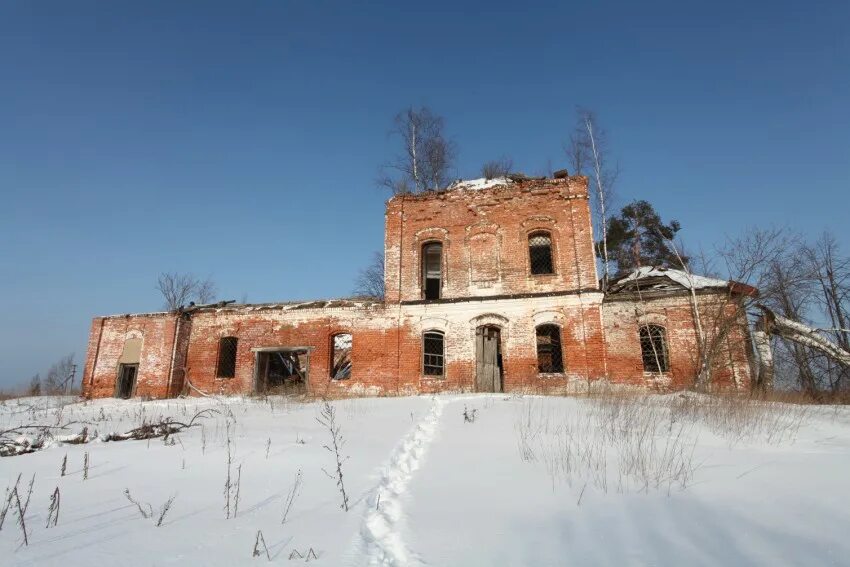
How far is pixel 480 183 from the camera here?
683 inches

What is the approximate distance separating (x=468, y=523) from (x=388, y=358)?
42.6ft

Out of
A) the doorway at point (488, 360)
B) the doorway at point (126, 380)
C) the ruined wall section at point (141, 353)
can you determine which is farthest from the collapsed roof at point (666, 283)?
the doorway at point (126, 380)

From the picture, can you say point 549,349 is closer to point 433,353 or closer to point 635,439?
point 433,353

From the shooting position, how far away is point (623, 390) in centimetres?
1352

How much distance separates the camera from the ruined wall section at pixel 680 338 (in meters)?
13.1

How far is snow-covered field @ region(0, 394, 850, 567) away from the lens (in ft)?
7.54

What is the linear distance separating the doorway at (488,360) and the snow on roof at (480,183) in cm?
557

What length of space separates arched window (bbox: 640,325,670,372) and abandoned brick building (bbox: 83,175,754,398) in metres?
0.05

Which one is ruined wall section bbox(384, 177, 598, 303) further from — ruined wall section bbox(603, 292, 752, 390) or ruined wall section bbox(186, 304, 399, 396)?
ruined wall section bbox(603, 292, 752, 390)

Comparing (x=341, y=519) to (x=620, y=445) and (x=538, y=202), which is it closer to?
(x=620, y=445)

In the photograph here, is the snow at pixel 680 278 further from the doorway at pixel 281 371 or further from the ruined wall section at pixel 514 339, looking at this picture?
the doorway at pixel 281 371

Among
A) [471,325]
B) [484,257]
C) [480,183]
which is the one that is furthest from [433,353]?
[480,183]

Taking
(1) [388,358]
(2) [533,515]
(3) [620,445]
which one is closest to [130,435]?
(2) [533,515]

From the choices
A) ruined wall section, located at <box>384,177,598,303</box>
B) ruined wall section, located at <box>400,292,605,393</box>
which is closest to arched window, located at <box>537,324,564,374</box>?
ruined wall section, located at <box>400,292,605,393</box>
